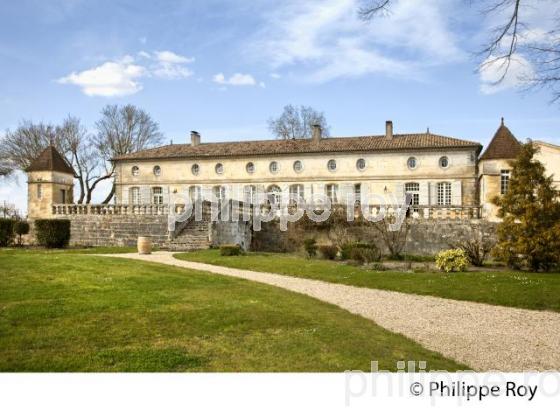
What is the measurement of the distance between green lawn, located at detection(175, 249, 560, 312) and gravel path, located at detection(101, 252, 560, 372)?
0.44m

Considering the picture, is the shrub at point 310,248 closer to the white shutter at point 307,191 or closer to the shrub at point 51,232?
the shrub at point 51,232

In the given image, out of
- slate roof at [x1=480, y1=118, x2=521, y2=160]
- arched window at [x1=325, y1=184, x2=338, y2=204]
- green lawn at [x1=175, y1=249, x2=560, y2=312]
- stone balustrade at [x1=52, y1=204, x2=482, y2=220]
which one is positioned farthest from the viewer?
arched window at [x1=325, y1=184, x2=338, y2=204]

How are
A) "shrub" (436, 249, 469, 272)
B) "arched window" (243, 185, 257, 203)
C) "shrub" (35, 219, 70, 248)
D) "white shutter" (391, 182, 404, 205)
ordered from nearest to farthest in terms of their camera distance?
1. "shrub" (436, 249, 469, 272)
2. "shrub" (35, 219, 70, 248)
3. "white shutter" (391, 182, 404, 205)
4. "arched window" (243, 185, 257, 203)

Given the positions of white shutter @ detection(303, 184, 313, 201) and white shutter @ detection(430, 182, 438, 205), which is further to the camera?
white shutter @ detection(303, 184, 313, 201)

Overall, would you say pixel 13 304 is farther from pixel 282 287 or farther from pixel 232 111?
pixel 282 287

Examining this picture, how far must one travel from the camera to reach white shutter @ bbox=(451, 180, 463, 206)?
88.4 feet

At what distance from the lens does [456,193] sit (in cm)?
2705

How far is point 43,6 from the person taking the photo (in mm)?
7086

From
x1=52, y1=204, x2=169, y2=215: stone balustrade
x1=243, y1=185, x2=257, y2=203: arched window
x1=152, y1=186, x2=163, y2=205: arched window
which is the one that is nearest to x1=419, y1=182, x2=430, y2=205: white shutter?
x1=243, y1=185, x2=257, y2=203: arched window

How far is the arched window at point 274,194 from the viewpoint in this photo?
97.6 feet

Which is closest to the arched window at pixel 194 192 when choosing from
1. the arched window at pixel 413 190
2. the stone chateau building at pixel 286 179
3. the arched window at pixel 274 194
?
the stone chateau building at pixel 286 179

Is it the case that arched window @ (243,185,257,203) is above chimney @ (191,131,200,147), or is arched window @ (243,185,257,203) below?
below

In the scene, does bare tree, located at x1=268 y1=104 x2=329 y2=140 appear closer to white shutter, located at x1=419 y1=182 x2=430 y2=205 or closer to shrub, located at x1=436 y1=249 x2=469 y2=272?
white shutter, located at x1=419 y1=182 x2=430 y2=205
